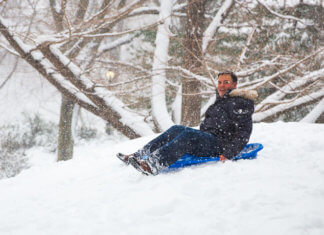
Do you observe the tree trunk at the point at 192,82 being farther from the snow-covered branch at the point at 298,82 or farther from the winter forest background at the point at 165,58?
the snow-covered branch at the point at 298,82

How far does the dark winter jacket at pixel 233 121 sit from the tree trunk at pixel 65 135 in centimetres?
638

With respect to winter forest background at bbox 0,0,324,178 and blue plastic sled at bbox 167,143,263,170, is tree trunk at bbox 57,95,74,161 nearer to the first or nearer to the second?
winter forest background at bbox 0,0,324,178

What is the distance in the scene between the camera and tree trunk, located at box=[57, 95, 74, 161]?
8.70 metres

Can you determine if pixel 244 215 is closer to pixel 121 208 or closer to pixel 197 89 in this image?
pixel 121 208

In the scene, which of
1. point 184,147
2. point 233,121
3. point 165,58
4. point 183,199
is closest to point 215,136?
point 233,121

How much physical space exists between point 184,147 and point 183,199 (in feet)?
2.72

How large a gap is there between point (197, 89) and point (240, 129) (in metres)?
3.91

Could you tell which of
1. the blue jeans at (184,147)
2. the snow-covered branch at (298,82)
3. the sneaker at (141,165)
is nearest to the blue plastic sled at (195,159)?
the blue jeans at (184,147)

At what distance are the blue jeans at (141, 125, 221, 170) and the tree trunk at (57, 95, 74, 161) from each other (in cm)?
606

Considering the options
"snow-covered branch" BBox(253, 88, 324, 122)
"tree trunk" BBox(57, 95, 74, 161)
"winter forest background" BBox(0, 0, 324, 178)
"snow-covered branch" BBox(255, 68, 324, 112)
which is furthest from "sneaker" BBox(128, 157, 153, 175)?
"tree trunk" BBox(57, 95, 74, 161)

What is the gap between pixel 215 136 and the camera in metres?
3.30

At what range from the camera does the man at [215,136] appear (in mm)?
3000

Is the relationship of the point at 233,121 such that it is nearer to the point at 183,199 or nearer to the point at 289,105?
the point at 183,199

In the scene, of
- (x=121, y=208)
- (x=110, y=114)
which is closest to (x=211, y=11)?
(x=110, y=114)
